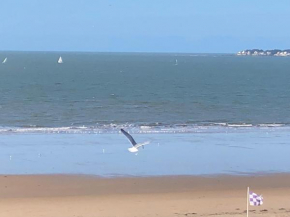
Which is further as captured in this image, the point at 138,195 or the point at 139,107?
the point at 139,107

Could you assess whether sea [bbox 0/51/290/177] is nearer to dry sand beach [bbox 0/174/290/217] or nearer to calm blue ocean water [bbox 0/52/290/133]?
calm blue ocean water [bbox 0/52/290/133]

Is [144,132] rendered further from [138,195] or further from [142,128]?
[138,195]

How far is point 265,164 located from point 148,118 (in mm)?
14335

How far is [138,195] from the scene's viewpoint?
50.0 ft

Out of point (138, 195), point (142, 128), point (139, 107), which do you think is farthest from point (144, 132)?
point (139, 107)

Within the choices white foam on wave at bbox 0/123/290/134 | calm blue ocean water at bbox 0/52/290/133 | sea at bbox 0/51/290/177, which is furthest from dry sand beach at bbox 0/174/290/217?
calm blue ocean water at bbox 0/52/290/133

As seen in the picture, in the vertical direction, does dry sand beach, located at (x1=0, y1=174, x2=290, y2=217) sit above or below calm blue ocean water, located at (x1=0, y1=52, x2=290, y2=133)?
below

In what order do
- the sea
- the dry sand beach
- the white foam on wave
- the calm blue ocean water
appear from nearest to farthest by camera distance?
the dry sand beach
the sea
the white foam on wave
the calm blue ocean water

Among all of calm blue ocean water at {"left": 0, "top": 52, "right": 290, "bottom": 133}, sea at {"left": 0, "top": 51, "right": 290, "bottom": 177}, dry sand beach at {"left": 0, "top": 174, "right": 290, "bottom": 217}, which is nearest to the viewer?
dry sand beach at {"left": 0, "top": 174, "right": 290, "bottom": 217}

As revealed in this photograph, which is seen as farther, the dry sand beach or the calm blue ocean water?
the calm blue ocean water

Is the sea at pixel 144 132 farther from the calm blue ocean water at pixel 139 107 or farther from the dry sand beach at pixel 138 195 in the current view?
the dry sand beach at pixel 138 195

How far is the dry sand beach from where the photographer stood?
43.7 feet

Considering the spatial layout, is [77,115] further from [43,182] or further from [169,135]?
[43,182]

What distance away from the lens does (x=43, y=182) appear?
1653cm
